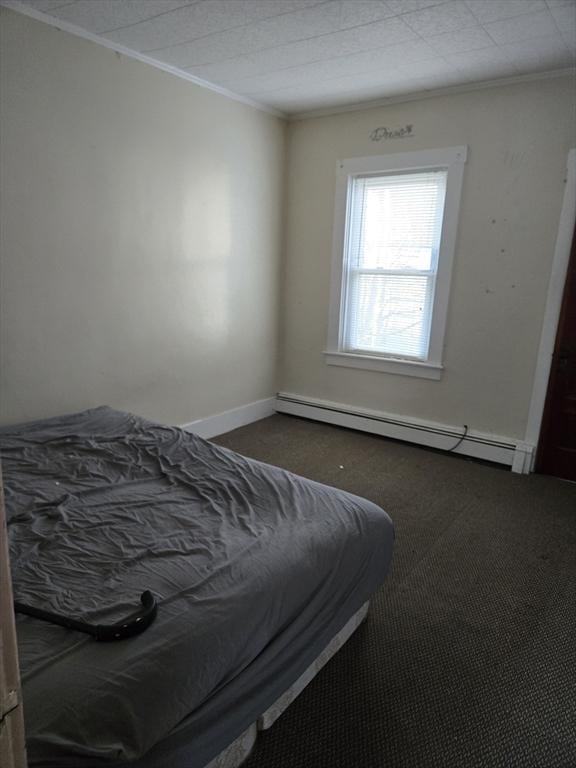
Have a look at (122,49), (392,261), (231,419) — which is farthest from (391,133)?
(231,419)

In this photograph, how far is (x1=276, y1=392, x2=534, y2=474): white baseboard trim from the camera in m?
3.53

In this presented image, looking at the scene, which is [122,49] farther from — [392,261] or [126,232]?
[392,261]

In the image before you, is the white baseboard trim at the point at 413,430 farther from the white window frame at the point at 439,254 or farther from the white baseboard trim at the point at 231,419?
the white window frame at the point at 439,254

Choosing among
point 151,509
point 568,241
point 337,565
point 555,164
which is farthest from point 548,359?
point 151,509

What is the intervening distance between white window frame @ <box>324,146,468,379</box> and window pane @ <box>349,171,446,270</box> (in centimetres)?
7

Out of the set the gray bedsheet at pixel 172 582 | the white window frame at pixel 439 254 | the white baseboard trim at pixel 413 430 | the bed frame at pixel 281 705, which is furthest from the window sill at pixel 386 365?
the bed frame at pixel 281 705

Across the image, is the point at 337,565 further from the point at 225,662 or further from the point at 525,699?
the point at 525,699

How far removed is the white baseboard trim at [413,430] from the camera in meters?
3.53

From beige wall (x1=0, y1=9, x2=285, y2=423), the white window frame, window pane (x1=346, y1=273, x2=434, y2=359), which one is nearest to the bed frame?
beige wall (x1=0, y1=9, x2=285, y2=423)

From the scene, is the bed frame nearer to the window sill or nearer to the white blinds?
the window sill

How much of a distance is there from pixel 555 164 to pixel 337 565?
3009mm

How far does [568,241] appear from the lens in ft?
10.4

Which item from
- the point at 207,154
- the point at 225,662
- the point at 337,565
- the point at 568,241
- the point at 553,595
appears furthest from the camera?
the point at 207,154

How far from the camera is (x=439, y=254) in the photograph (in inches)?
144
